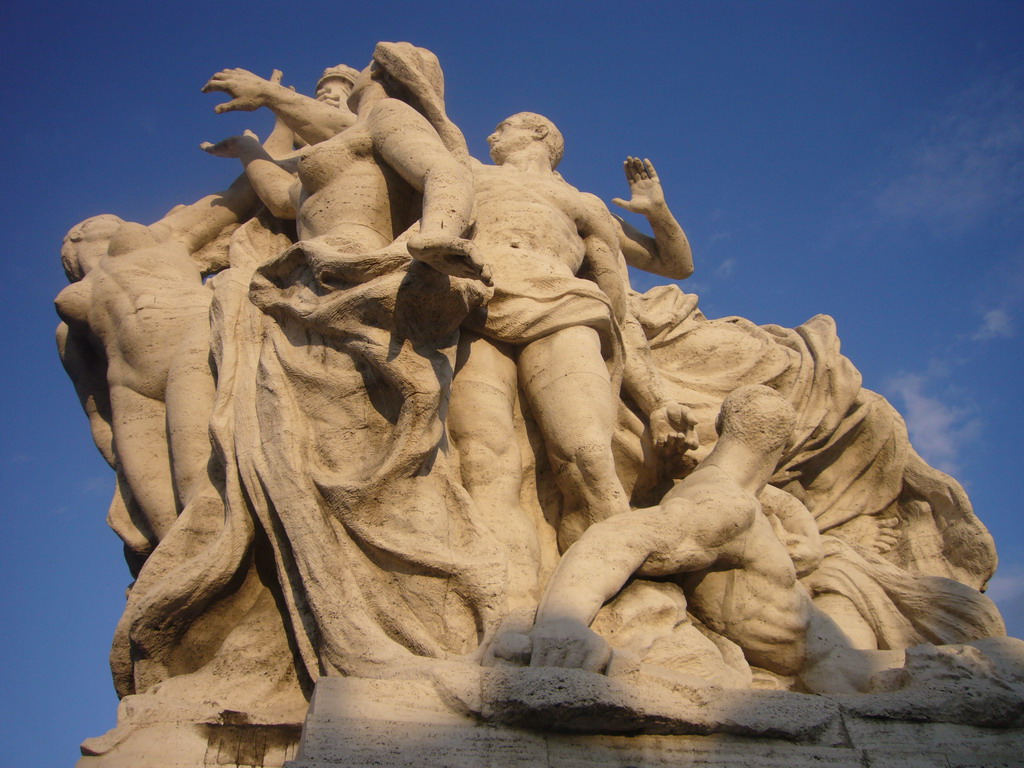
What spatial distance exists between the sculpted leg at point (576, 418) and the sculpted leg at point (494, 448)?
16 cm

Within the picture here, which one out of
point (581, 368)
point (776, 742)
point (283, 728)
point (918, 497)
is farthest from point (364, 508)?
point (918, 497)

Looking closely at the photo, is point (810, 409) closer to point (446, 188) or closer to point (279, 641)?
point (446, 188)

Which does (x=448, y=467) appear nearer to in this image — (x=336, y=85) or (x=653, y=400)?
(x=653, y=400)

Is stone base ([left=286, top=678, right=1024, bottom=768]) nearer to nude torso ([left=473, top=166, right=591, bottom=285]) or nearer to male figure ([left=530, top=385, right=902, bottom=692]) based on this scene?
male figure ([left=530, top=385, right=902, bottom=692])

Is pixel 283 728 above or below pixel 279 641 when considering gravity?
below

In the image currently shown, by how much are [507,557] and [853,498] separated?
2.89 metres

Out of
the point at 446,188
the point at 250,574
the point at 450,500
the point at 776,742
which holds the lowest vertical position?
the point at 776,742

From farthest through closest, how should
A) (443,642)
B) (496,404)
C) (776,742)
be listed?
1. (496,404)
2. (443,642)
3. (776,742)

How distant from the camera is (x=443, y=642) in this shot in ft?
12.1

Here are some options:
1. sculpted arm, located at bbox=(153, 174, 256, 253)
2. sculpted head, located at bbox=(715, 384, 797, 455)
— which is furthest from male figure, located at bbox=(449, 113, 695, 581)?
sculpted arm, located at bbox=(153, 174, 256, 253)

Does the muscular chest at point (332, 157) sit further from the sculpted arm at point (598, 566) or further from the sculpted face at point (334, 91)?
the sculpted arm at point (598, 566)

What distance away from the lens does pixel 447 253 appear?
3693mm

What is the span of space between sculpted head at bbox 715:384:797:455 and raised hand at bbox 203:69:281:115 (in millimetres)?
3267

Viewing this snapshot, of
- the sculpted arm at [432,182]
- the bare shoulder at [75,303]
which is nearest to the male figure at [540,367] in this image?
the sculpted arm at [432,182]
